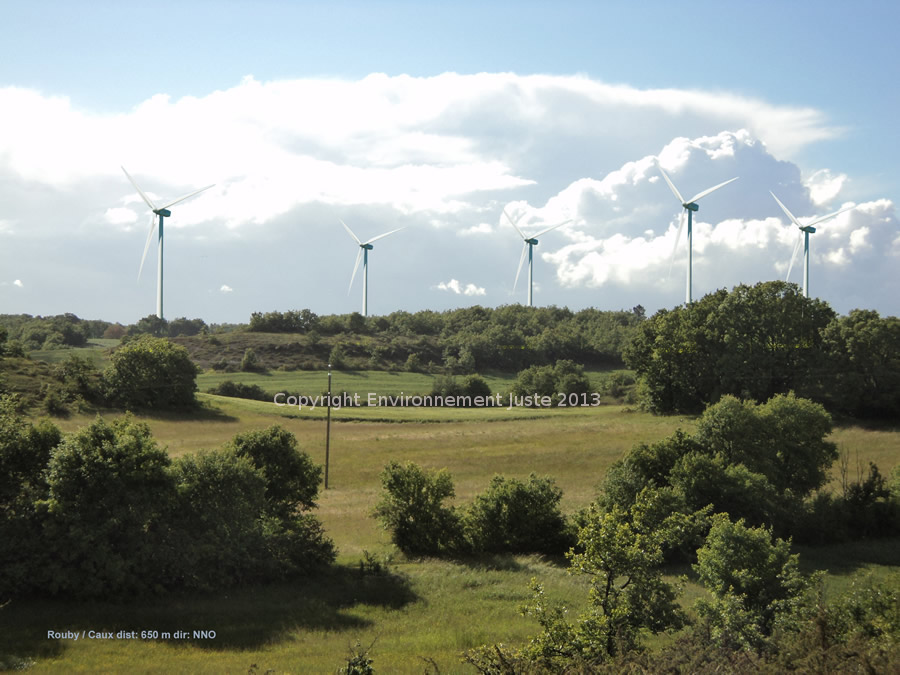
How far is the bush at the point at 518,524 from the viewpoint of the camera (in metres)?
36.1

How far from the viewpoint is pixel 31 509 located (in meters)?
25.2

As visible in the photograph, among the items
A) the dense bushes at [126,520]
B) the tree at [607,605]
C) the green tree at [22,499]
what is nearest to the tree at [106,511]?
the dense bushes at [126,520]

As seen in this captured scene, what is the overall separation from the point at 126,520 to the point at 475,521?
18.0 metres

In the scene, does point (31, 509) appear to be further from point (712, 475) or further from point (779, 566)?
point (712, 475)

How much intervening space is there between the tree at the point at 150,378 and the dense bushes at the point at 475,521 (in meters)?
68.3

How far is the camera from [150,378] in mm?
94250

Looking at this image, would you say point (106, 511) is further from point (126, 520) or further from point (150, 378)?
point (150, 378)

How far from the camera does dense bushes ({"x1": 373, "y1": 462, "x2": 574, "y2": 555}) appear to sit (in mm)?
36062

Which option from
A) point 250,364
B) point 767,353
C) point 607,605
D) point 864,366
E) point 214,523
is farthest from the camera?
point 250,364

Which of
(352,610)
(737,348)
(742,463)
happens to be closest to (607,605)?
(352,610)

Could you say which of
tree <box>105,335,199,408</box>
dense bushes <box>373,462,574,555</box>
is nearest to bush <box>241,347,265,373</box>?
tree <box>105,335,199,408</box>

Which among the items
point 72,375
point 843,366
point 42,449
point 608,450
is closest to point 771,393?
point 843,366

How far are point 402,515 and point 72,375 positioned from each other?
74448mm

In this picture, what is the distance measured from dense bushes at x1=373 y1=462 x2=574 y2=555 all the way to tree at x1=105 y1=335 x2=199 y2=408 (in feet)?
224
